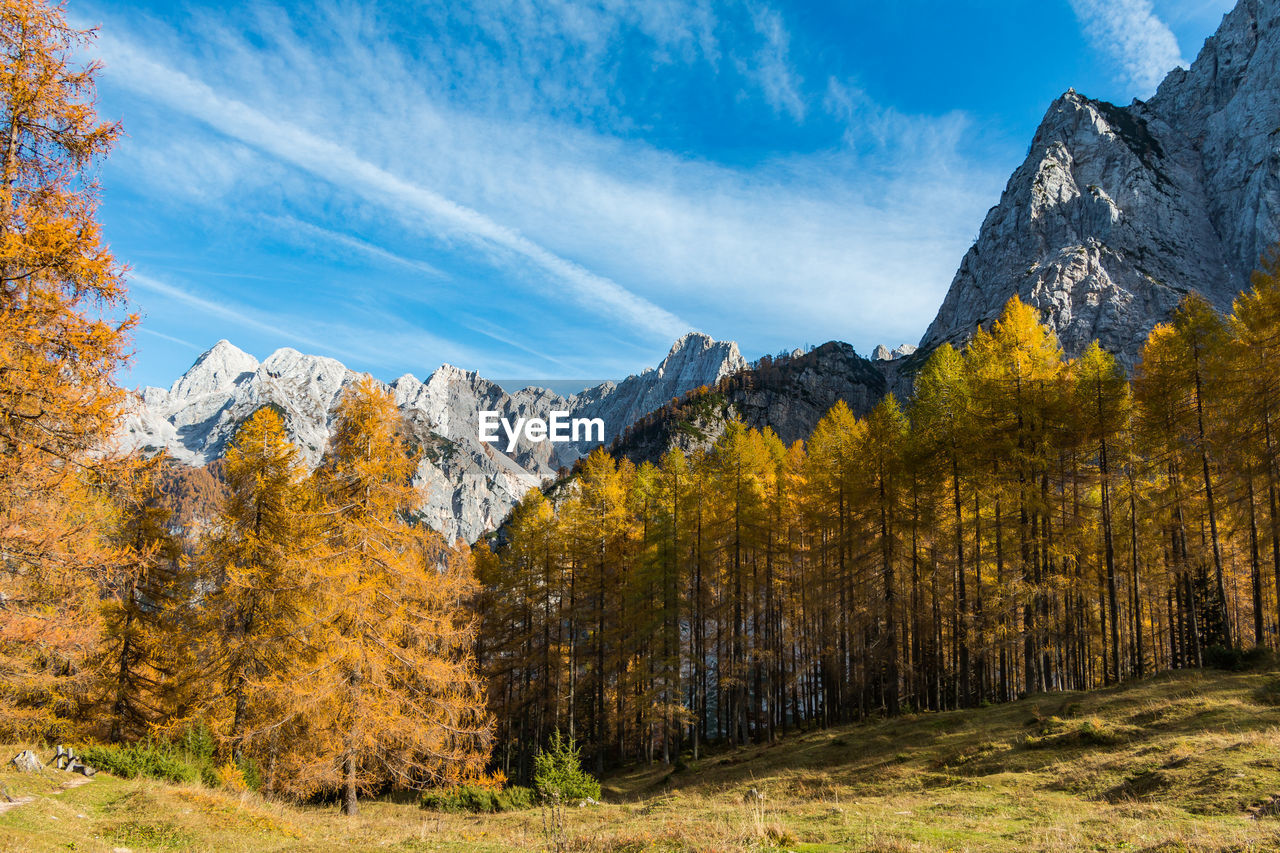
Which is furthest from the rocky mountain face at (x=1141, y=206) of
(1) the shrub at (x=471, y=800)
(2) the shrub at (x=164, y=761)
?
(2) the shrub at (x=164, y=761)

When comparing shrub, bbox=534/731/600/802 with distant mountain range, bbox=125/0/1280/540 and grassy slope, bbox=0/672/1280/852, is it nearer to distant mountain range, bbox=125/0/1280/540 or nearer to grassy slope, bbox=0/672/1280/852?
grassy slope, bbox=0/672/1280/852

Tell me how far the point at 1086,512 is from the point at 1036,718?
11.9 m

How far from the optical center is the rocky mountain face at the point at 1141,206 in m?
114

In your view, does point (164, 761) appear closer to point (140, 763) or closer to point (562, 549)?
point (140, 763)

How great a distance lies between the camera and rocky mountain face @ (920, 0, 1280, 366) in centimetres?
11431

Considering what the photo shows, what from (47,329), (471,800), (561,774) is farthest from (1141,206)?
(47,329)

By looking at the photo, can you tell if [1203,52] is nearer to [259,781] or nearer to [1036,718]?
[1036,718]

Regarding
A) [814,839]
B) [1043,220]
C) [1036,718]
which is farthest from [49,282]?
[1043,220]

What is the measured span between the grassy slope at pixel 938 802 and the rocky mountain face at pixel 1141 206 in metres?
112

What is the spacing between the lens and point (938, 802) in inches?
498

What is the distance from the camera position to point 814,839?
31.8 ft

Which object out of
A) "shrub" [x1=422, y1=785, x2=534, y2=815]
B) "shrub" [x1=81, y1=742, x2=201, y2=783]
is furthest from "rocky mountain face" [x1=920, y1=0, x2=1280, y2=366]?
"shrub" [x1=81, y1=742, x2=201, y2=783]

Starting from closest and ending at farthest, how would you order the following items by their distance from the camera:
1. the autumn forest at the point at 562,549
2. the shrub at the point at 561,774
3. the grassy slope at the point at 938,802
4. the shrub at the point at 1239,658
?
1. the grassy slope at the point at 938,802
2. the autumn forest at the point at 562,549
3. the shrub at the point at 561,774
4. the shrub at the point at 1239,658

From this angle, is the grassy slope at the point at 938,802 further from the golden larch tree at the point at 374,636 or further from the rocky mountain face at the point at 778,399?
the rocky mountain face at the point at 778,399
